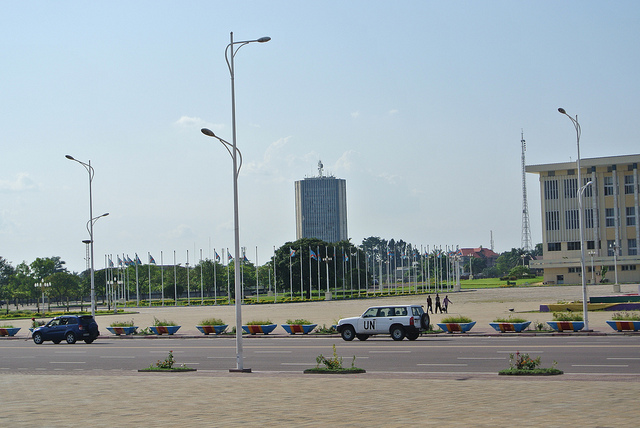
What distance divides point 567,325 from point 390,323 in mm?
9191

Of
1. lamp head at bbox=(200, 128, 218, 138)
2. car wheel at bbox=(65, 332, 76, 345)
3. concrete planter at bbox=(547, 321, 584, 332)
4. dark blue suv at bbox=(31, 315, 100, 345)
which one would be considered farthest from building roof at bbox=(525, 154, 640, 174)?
lamp head at bbox=(200, 128, 218, 138)

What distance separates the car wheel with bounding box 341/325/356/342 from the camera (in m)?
33.8

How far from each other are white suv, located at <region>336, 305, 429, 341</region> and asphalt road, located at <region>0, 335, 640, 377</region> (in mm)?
585

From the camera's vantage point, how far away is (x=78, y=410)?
14.2 metres

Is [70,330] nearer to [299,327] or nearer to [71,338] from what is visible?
[71,338]

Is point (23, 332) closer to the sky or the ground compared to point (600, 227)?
closer to the ground

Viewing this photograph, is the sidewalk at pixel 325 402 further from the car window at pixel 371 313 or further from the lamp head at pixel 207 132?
the car window at pixel 371 313

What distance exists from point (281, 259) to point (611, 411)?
126 meters

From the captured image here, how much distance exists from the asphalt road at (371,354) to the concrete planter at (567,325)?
70.4 inches

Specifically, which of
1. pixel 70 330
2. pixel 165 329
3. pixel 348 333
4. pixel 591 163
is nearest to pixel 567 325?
pixel 348 333

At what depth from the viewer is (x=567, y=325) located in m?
34.8

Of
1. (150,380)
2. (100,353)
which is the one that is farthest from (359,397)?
(100,353)

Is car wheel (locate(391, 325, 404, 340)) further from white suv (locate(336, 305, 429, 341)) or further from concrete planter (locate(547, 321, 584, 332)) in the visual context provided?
concrete planter (locate(547, 321, 584, 332))

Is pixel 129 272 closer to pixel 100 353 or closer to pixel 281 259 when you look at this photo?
pixel 281 259
